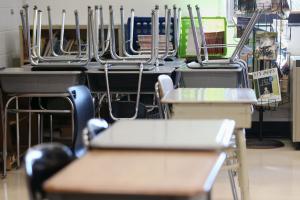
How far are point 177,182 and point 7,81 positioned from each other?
112 inches

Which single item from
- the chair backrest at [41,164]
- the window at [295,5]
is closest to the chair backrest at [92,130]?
the chair backrest at [41,164]

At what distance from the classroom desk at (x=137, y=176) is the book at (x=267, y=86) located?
3.24m

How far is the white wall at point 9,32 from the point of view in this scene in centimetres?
484

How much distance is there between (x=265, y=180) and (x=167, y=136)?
2.18m

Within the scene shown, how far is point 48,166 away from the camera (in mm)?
1631

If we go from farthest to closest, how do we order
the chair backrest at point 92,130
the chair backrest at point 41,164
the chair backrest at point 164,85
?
the chair backrest at point 164,85 → the chair backrest at point 92,130 → the chair backrest at point 41,164

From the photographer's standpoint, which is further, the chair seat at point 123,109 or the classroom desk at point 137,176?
the chair seat at point 123,109

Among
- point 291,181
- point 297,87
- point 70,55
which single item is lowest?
point 291,181

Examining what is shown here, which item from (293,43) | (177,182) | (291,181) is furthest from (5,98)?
(177,182)

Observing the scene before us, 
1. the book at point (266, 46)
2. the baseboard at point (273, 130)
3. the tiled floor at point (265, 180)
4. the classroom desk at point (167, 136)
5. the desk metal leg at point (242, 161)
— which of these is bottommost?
the tiled floor at point (265, 180)

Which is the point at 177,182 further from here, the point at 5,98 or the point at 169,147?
the point at 5,98

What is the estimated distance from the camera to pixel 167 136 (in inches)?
73.2

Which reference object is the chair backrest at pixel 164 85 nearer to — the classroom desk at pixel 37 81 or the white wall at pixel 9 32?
the classroom desk at pixel 37 81

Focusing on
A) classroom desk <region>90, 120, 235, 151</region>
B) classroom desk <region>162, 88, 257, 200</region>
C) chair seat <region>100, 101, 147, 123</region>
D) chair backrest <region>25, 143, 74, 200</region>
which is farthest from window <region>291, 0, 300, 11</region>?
chair backrest <region>25, 143, 74, 200</region>
